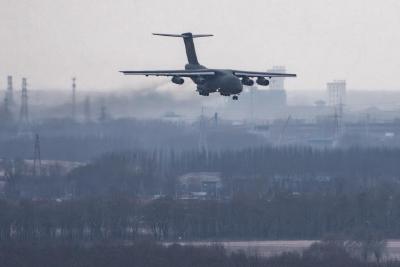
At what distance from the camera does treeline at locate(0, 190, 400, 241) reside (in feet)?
281

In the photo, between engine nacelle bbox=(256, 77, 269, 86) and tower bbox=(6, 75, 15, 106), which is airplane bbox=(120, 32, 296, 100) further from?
tower bbox=(6, 75, 15, 106)

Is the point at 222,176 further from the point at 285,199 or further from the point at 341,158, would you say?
the point at 285,199

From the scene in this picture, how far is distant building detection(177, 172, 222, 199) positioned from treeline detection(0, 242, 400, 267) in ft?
73.1

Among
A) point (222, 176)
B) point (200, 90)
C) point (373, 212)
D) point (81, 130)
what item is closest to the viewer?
point (200, 90)

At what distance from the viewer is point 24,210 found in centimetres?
8850

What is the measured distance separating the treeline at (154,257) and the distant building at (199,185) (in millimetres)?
22276

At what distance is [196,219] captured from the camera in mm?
87938

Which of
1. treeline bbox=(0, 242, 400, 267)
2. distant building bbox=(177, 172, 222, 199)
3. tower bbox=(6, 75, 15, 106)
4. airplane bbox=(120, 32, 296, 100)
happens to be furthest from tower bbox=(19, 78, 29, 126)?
airplane bbox=(120, 32, 296, 100)

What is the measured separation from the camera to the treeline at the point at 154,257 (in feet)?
244

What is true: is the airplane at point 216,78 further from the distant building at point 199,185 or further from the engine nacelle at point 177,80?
the distant building at point 199,185

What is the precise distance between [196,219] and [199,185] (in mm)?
22894

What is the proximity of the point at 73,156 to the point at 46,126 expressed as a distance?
388 centimetres

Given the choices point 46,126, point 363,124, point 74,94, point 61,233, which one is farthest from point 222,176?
point 363,124

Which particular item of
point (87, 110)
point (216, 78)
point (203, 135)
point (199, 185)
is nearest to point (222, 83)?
point (216, 78)
